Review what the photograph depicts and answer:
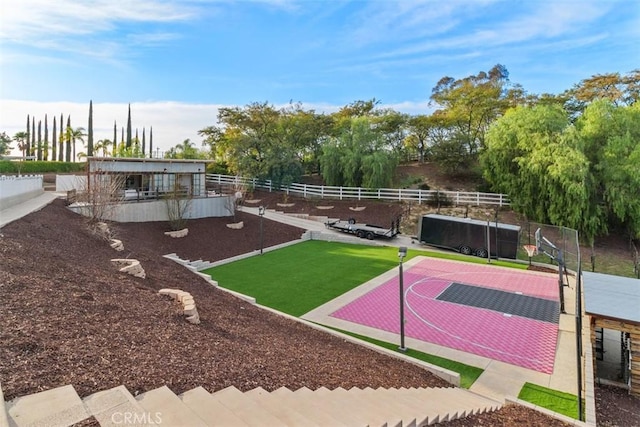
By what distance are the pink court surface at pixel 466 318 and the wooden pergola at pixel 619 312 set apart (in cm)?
139

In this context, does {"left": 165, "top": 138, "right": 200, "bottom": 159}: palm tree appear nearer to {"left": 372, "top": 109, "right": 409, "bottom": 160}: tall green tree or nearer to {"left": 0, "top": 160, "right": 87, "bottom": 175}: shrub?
{"left": 0, "top": 160, "right": 87, "bottom": 175}: shrub

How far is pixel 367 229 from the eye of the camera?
21.3 m

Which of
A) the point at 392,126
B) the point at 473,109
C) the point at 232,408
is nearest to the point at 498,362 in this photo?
the point at 232,408

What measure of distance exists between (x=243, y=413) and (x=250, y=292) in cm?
852

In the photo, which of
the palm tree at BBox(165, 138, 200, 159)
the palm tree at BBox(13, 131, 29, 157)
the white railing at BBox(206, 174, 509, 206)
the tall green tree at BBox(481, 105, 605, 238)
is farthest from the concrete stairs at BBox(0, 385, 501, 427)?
the palm tree at BBox(13, 131, 29, 157)

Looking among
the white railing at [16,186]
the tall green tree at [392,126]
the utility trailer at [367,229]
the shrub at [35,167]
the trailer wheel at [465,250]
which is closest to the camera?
the white railing at [16,186]

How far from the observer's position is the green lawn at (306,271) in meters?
11.5

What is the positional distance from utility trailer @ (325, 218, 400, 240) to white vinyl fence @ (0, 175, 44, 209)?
16195mm

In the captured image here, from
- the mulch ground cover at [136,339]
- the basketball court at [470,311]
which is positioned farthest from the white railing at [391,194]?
the mulch ground cover at [136,339]

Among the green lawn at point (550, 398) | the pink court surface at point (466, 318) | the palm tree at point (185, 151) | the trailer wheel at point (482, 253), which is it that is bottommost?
the green lawn at point (550, 398)

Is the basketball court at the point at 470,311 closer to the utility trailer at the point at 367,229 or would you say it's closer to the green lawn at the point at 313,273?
the green lawn at the point at 313,273

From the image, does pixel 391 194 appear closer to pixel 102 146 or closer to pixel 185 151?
pixel 185 151

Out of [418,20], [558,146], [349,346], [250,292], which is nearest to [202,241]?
[250,292]

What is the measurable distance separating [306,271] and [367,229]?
7.83m
